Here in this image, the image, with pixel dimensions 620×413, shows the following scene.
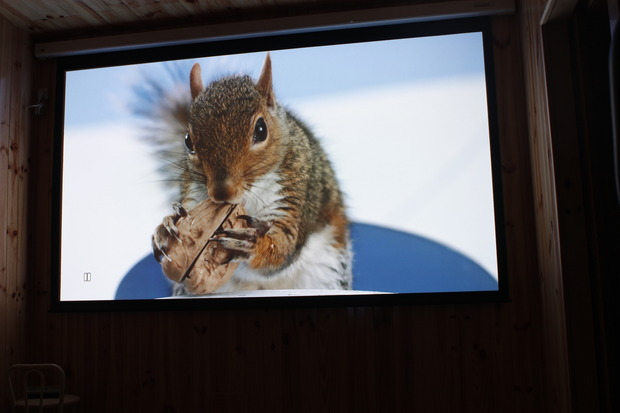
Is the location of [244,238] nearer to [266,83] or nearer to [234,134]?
[234,134]

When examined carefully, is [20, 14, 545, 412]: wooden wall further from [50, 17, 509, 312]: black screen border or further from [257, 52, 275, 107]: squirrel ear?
[257, 52, 275, 107]: squirrel ear

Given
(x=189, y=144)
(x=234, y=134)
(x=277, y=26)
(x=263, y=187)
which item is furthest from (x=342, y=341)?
(x=277, y=26)

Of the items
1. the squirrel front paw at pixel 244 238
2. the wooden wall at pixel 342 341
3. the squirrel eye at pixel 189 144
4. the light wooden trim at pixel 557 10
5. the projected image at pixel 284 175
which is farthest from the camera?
the squirrel eye at pixel 189 144

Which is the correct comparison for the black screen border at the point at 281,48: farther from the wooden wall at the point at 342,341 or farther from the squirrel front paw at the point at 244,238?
the squirrel front paw at the point at 244,238

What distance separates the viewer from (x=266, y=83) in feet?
11.1

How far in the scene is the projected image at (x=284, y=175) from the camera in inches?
124

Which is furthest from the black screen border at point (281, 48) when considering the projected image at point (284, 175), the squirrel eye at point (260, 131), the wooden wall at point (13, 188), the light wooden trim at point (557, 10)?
the light wooden trim at point (557, 10)

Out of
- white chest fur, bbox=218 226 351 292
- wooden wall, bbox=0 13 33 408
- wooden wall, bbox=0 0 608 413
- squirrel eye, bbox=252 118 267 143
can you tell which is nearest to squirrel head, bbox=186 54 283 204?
squirrel eye, bbox=252 118 267 143

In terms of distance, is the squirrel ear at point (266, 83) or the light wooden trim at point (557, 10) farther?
the squirrel ear at point (266, 83)

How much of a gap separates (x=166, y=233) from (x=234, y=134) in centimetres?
66

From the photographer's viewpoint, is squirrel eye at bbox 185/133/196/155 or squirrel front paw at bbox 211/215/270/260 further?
squirrel eye at bbox 185/133/196/155

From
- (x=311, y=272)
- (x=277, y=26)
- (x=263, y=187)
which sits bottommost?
→ (x=311, y=272)

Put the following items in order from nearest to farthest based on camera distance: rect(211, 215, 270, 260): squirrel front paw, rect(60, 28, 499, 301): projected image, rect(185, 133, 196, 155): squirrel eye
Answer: rect(60, 28, 499, 301): projected image → rect(211, 215, 270, 260): squirrel front paw → rect(185, 133, 196, 155): squirrel eye

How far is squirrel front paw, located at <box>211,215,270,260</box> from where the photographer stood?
3.30 m
